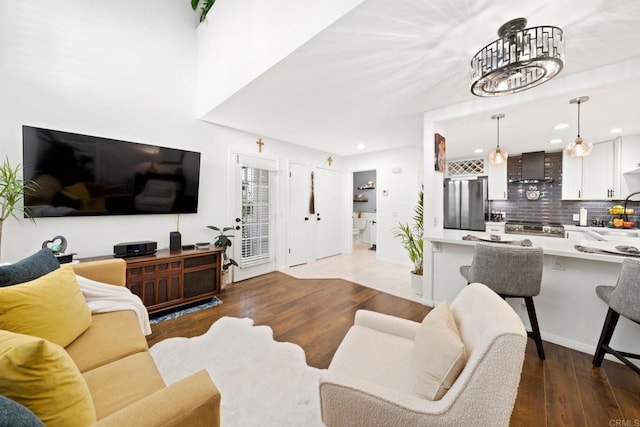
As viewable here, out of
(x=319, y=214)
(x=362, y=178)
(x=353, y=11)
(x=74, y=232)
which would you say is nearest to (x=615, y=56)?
(x=353, y=11)

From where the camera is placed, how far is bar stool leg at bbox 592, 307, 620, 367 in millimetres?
1723

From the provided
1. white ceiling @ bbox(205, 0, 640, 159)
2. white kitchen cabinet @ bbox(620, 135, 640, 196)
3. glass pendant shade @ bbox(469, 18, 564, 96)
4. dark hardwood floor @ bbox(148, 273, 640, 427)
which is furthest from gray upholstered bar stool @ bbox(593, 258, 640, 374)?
white kitchen cabinet @ bbox(620, 135, 640, 196)

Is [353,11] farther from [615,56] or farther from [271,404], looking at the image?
[271,404]

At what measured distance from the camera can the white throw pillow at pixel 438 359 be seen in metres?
0.90

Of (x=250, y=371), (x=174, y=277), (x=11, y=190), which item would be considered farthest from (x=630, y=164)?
(x=11, y=190)

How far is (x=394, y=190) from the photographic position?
16.6ft

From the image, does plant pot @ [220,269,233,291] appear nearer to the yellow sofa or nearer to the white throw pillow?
the yellow sofa

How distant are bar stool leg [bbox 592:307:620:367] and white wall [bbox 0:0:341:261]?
407 cm

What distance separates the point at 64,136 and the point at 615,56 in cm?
477

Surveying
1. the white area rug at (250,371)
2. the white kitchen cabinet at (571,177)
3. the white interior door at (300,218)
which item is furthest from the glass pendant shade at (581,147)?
the white interior door at (300,218)

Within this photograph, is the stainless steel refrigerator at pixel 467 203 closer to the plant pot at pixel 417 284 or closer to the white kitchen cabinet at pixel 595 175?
the white kitchen cabinet at pixel 595 175

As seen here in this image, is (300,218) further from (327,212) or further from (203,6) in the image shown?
(203,6)

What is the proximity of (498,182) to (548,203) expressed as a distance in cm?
89

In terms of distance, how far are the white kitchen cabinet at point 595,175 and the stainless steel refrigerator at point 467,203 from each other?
1237 mm
